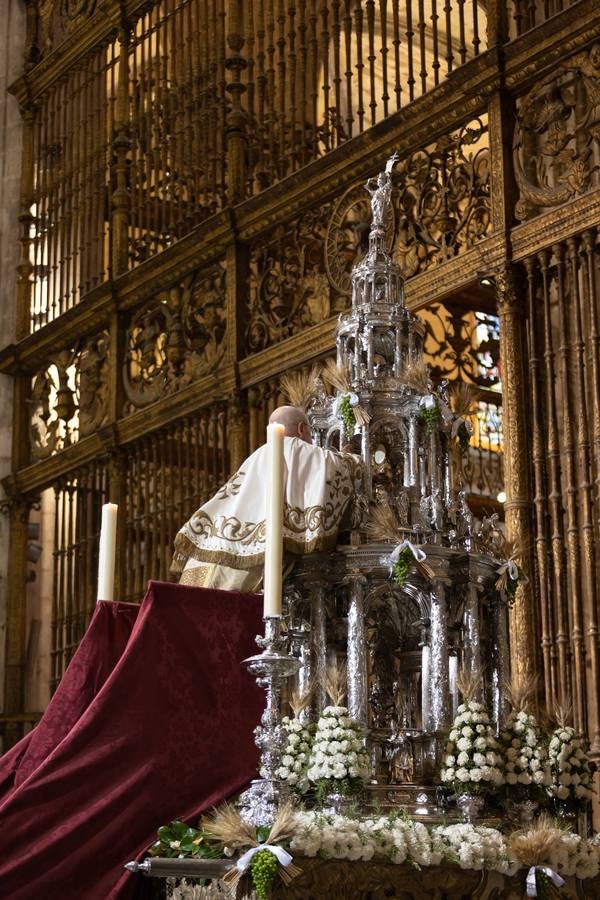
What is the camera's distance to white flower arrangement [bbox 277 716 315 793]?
4.33 metres

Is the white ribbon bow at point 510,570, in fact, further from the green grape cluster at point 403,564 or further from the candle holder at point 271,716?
the candle holder at point 271,716

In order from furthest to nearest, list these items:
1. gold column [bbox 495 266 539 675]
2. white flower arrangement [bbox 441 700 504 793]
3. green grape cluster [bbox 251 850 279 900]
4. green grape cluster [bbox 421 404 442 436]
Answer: gold column [bbox 495 266 539 675] → green grape cluster [bbox 421 404 442 436] → white flower arrangement [bbox 441 700 504 793] → green grape cluster [bbox 251 850 279 900]

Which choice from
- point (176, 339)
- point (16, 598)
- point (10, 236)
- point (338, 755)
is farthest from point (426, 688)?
point (10, 236)

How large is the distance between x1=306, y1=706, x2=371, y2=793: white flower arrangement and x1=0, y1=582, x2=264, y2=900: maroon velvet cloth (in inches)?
15.7

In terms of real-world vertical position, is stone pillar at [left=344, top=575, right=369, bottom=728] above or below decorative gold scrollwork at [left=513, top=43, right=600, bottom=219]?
below

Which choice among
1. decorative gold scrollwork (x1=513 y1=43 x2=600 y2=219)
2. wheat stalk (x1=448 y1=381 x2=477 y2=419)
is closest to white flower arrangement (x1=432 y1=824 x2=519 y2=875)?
wheat stalk (x1=448 y1=381 x2=477 y2=419)

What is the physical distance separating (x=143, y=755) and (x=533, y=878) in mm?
1178

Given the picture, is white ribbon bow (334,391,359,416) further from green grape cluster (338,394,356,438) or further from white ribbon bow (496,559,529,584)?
white ribbon bow (496,559,529,584)

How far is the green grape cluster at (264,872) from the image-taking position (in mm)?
3707

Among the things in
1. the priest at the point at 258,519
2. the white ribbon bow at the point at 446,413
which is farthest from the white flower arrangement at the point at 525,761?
the white ribbon bow at the point at 446,413

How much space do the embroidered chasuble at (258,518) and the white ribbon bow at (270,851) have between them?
110cm

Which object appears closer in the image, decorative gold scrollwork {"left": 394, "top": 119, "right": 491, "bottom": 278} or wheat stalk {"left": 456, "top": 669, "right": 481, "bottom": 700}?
wheat stalk {"left": 456, "top": 669, "right": 481, "bottom": 700}

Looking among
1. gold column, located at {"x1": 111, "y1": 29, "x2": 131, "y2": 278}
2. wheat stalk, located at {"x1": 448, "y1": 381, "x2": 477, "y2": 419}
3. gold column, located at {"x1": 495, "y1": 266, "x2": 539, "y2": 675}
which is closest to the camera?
wheat stalk, located at {"x1": 448, "y1": 381, "x2": 477, "y2": 419}

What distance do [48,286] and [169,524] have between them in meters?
3.42
